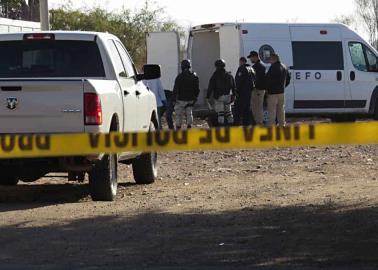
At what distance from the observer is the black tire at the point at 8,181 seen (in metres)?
11.3

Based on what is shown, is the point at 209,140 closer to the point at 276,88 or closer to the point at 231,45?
the point at 276,88

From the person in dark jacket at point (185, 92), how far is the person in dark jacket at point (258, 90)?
1323 millimetres

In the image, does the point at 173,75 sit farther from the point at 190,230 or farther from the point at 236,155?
the point at 190,230

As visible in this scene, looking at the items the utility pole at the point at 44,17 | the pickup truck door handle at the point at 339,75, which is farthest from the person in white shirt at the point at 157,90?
the pickup truck door handle at the point at 339,75

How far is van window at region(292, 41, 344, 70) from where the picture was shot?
21.2m

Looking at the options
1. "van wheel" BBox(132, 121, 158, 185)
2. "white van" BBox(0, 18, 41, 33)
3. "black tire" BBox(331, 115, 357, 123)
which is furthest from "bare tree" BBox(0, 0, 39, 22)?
"van wheel" BBox(132, 121, 158, 185)

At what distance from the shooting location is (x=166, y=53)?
76.0ft

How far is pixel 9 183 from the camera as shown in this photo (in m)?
11.7

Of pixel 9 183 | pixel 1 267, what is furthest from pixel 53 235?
pixel 9 183

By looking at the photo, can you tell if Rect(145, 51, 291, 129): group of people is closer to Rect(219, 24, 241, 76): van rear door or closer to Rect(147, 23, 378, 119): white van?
Rect(219, 24, 241, 76): van rear door

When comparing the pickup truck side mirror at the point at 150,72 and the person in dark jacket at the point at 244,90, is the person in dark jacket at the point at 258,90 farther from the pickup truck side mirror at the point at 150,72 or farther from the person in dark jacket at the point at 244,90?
the pickup truck side mirror at the point at 150,72

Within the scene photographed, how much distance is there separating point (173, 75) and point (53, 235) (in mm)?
15340

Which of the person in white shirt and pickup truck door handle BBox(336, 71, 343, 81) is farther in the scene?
pickup truck door handle BBox(336, 71, 343, 81)

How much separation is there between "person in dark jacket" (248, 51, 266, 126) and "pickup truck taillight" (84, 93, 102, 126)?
9.98 m
